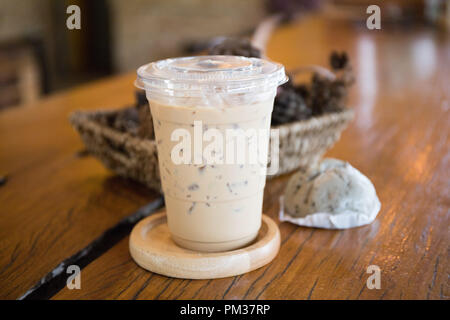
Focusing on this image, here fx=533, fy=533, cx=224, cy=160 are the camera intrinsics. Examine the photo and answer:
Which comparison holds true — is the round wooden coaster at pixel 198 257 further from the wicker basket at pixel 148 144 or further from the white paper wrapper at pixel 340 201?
the wicker basket at pixel 148 144

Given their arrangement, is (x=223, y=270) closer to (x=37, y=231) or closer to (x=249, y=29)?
(x=37, y=231)

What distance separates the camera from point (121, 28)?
A: 4.11 meters

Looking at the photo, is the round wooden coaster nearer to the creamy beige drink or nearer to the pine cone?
the creamy beige drink

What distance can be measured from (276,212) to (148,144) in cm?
24

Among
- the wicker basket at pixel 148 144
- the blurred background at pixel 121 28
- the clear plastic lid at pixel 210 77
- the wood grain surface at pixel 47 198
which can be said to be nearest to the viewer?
the clear plastic lid at pixel 210 77

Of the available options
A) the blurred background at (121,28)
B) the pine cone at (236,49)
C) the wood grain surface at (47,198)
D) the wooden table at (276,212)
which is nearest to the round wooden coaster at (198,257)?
the wooden table at (276,212)

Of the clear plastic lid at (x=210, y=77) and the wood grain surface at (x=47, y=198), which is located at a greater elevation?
the clear plastic lid at (x=210, y=77)

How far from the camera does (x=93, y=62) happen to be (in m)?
4.89

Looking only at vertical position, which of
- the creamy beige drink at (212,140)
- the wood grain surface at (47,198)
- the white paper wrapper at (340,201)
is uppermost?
the creamy beige drink at (212,140)

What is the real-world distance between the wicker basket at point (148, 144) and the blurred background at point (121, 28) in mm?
2125

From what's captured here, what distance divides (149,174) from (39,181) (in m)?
0.27

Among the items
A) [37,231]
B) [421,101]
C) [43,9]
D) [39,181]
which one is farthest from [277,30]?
[37,231]

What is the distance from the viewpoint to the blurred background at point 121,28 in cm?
347

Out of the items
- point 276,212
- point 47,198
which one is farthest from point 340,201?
point 47,198
